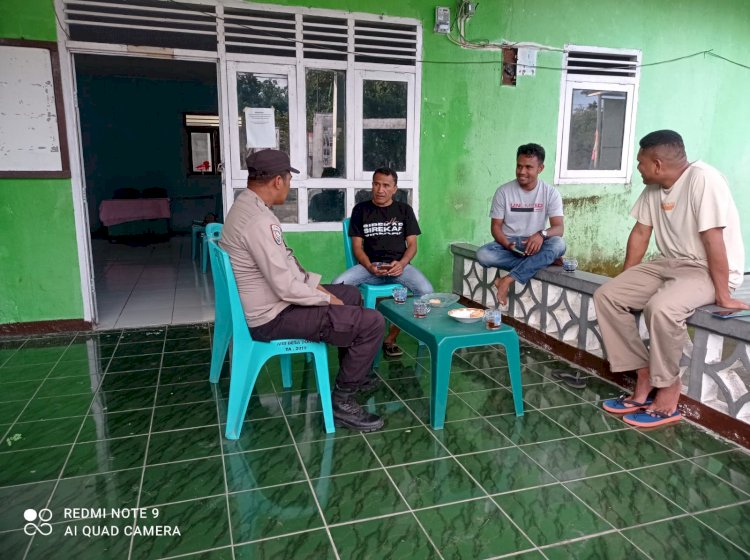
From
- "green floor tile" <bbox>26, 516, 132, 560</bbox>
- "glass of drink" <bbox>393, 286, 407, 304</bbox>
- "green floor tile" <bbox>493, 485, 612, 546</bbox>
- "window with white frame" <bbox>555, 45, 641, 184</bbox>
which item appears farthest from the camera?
"window with white frame" <bbox>555, 45, 641, 184</bbox>

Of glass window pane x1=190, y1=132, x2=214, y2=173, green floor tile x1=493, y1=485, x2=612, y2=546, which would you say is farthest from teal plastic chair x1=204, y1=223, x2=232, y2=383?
glass window pane x1=190, y1=132, x2=214, y2=173

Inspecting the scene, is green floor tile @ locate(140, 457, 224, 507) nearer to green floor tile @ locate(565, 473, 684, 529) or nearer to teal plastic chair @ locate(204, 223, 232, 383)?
teal plastic chair @ locate(204, 223, 232, 383)

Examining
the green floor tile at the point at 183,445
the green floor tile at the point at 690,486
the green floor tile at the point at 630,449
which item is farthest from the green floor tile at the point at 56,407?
the green floor tile at the point at 690,486

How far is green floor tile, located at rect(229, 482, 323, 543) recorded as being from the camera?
188 cm

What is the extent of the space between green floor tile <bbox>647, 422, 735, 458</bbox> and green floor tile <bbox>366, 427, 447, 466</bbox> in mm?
1015

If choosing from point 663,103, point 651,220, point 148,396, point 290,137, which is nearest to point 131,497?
point 148,396

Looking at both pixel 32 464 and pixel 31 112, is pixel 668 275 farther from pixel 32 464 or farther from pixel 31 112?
pixel 31 112

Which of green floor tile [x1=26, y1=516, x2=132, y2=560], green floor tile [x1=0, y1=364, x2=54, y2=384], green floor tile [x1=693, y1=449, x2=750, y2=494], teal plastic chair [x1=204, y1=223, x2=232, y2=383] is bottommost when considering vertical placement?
green floor tile [x1=0, y1=364, x2=54, y2=384]

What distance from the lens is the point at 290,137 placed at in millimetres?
4359

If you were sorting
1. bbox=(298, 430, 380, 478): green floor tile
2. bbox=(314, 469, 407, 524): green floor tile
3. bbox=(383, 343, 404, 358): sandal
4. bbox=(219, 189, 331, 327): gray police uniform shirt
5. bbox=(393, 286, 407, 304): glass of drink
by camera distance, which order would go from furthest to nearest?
1. bbox=(383, 343, 404, 358): sandal
2. bbox=(393, 286, 407, 304): glass of drink
3. bbox=(219, 189, 331, 327): gray police uniform shirt
4. bbox=(298, 430, 380, 478): green floor tile
5. bbox=(314, 469, 407, 524): green floor tile

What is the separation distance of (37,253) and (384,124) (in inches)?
110

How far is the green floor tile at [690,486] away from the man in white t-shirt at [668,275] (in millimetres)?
384

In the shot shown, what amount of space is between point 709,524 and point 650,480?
28 cm

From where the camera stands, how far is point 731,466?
2273 millimetres
